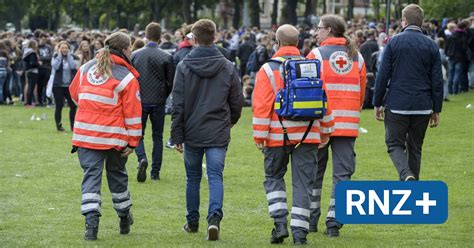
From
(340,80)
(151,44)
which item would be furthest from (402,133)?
(151,44)

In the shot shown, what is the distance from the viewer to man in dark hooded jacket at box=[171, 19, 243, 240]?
10984mm

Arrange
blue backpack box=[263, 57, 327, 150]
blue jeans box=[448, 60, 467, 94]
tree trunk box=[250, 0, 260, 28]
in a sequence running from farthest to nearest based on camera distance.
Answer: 1. tree trunk box=[250, 0, 260, 28]
2. blue jeans box=[448, 60, 467, 94]
3. blue backpack box=[263, 57, 327, 150]

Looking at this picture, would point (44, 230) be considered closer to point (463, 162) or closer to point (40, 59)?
point (463, 162)

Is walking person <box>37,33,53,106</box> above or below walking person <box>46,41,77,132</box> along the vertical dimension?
below

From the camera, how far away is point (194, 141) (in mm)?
11008

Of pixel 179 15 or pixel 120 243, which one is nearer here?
pixel 120 243

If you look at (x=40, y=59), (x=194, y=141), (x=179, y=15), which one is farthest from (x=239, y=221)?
(x=179, y=15)

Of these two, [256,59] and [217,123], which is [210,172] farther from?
[256,59]

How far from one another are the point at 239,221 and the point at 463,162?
6.65 m

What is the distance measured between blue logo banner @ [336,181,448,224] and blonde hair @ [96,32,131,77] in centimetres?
258

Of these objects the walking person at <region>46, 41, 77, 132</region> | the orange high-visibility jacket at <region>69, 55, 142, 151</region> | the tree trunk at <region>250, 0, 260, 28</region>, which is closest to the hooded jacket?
the orange high-visibility jacket at <region>69, 55, 142, 151</region>

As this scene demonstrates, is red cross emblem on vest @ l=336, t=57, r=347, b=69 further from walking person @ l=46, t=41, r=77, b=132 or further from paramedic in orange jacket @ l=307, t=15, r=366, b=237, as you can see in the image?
walking person @ l=46, t=41, r=77, b=132

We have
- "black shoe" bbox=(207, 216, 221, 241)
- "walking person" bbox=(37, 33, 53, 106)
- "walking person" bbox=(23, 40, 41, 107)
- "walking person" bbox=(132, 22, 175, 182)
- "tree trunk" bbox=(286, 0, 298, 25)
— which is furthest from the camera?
"tree trunk" bbox=(286, 0, 298, 25)

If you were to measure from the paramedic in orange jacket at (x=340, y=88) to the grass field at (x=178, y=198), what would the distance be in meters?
0.67
